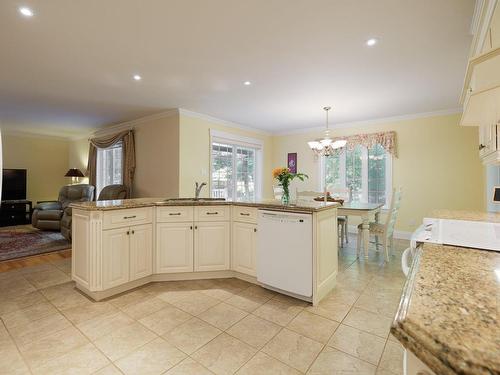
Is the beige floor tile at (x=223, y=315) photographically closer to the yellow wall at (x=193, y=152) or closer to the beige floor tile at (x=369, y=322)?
the beige floor tile at (x=369, y=322)

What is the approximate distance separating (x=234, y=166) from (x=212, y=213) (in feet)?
10.3

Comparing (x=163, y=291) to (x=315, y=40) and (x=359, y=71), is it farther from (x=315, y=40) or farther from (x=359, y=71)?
(x=359, y=71)

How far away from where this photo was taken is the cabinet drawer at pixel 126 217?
7.86ft

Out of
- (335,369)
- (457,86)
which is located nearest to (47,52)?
(335,369)

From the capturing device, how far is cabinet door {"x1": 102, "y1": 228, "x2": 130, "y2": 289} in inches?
93.7

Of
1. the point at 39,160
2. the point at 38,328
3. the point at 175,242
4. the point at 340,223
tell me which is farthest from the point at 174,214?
the point at 39,160

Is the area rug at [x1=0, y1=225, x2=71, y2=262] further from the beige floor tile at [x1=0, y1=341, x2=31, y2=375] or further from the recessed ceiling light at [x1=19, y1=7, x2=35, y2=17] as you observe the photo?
the recessed ceiling light at [x1=19, y1=7, x2=35, y2=17]

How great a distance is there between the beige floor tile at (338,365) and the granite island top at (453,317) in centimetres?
105

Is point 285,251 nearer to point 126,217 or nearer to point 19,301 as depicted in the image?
point 126,217

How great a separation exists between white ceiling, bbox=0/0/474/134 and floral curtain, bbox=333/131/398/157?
0.59 metres

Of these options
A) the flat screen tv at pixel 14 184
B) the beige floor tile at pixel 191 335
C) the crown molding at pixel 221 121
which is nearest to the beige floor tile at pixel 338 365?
the beige floor tile at pixel 191 335

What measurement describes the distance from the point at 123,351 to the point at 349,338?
1582 mm

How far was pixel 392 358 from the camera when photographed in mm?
1618

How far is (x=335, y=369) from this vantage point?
1.53 m
